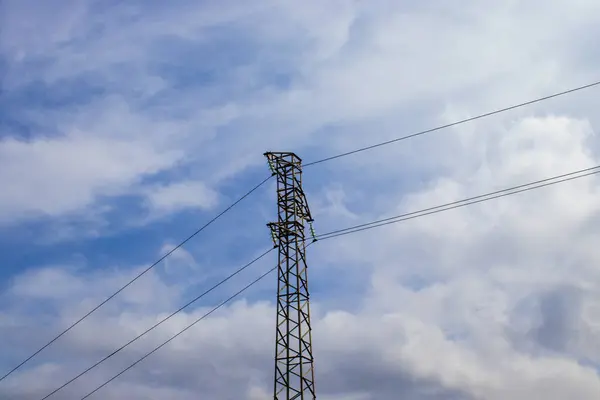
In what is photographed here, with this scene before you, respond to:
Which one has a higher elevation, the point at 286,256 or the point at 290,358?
the point at 286,256

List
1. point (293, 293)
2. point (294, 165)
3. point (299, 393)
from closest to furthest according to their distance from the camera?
point (299, 393) → point (293, 293) → point (294, 165)

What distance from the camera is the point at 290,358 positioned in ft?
179

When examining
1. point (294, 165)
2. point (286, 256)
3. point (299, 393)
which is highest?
point (294, 165)

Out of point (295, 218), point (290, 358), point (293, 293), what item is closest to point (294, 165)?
point (295, 218)

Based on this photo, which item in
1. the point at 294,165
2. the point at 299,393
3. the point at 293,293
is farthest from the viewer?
the point at 294,165

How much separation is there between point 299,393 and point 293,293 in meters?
8.35

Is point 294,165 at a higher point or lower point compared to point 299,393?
higher

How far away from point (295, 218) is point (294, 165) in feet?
17.3

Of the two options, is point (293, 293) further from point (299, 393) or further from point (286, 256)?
point (299, 393)

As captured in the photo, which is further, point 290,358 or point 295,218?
point 295,218

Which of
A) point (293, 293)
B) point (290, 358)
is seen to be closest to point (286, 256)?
point (293, 293)

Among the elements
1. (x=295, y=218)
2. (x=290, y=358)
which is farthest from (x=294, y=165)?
(x=290, y=358)

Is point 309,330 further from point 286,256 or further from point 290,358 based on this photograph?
point 286,256

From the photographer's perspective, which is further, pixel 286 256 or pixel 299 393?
pixel 286 256
